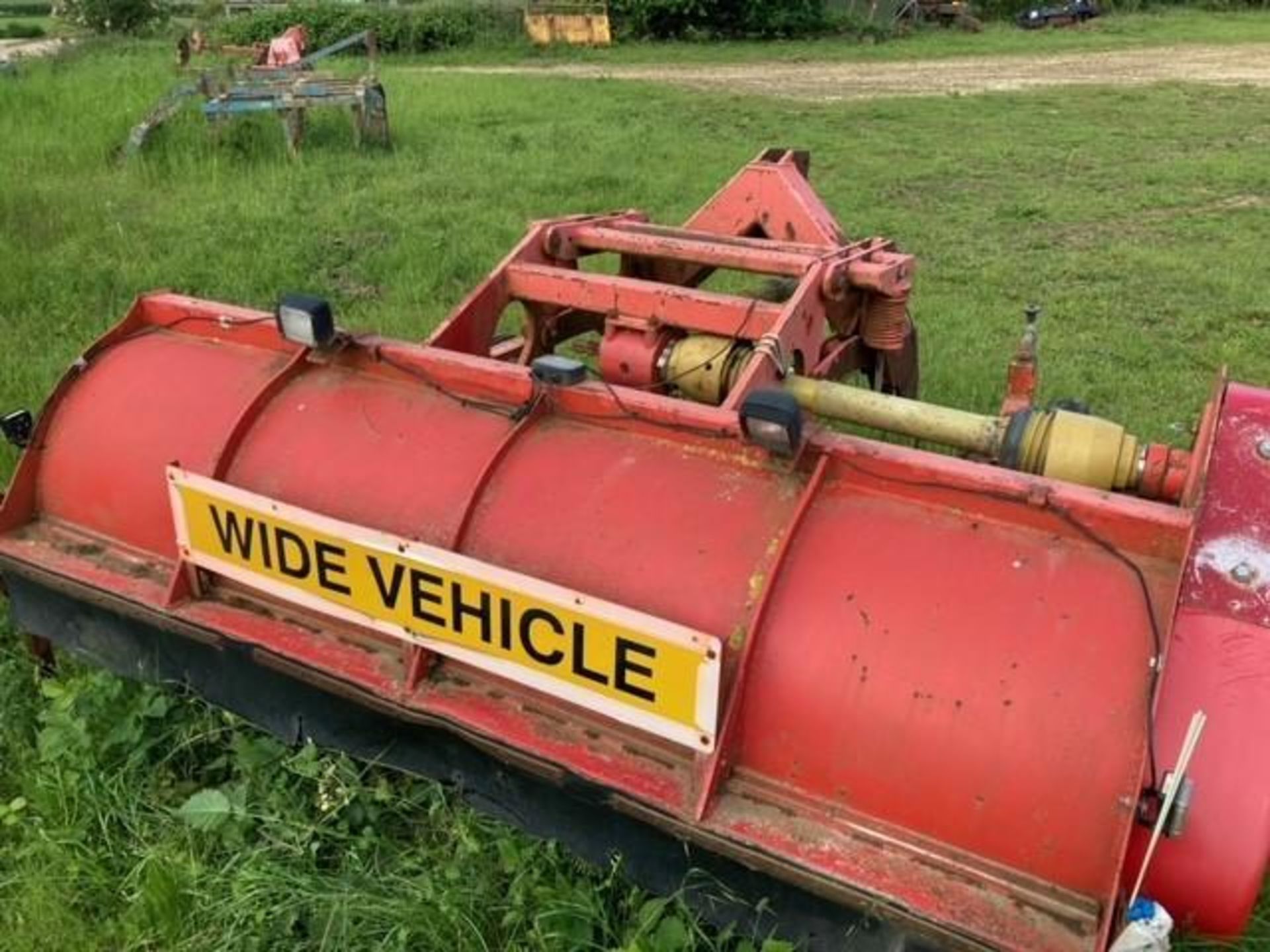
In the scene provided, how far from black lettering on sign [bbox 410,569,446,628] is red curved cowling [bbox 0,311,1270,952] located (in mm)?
122

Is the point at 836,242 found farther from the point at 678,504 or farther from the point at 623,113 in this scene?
the point at 623,113

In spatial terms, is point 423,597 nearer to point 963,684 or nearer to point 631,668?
point 631,668

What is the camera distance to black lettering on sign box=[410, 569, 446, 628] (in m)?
2.54

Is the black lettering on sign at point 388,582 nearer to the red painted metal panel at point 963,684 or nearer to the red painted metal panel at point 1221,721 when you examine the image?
the red painted metal panel at point 963,684

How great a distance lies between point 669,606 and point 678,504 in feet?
0.80

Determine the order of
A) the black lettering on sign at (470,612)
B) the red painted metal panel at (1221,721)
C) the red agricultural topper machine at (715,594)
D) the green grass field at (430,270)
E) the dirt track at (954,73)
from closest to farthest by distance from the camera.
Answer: the red painted metal panel at (1221,721) → the red agricultural topper machine at (715,594) → the black lettering on sign at (470,612) → the green grass field at (430,270) → the dirt track at (954,73)

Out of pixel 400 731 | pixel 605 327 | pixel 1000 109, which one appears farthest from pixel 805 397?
pixel 1000 109

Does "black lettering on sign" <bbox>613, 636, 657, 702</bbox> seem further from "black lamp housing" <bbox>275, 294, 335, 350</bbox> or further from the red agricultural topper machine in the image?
"black lamp housing" <bbox>275, 294, 335, 350</bbox>

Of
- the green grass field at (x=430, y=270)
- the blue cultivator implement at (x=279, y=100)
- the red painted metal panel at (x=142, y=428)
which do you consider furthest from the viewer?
the blue cultivator implement at (x=279, y=100)

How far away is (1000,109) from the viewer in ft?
51.4

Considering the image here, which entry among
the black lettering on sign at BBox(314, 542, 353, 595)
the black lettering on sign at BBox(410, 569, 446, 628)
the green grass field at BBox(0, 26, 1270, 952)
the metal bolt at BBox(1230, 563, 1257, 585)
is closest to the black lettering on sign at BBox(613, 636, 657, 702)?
the black lettering on sign at BBox(410, 569, 446, 628)

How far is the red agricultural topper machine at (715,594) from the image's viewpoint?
83.4 inches

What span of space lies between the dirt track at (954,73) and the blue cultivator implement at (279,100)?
8.26 m

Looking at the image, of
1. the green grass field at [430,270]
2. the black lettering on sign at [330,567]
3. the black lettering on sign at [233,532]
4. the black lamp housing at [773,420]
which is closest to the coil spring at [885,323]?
the green grass field at [430,270]
